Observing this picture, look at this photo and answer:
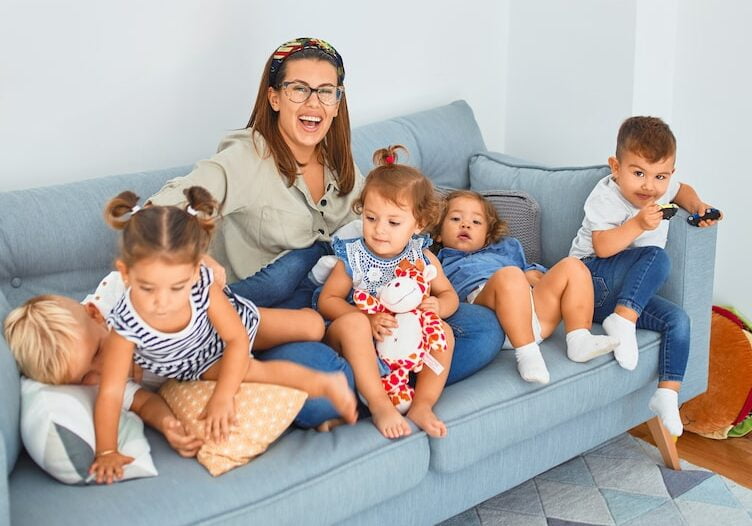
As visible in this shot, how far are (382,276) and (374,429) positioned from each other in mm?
443

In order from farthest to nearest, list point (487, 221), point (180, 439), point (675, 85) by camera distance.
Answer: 1. point (675, 85)
2. point (487, 221)
3. point (180, 439)

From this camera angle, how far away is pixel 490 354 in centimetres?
227

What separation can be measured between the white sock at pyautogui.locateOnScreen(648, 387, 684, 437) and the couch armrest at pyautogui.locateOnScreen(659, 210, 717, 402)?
0.62 ft

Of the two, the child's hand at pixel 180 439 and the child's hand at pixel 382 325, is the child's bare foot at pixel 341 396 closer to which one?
the child's hand at pixel 382 325

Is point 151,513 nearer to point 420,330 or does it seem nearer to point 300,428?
point 300,428

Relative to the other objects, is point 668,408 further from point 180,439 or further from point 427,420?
point 180,439

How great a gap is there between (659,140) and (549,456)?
0.90 metres

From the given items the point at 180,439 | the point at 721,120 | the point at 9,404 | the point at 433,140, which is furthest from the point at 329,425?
the point at 721,120

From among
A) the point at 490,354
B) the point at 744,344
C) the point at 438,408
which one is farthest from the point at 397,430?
the point at 744,344

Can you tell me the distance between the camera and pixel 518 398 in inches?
84.6

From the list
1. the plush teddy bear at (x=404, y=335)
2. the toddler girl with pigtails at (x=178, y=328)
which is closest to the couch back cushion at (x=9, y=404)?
the toddler girl with pigtails at (x=178, y=328)

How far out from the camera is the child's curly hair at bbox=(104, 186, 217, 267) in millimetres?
1686

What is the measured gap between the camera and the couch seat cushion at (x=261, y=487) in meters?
1.63

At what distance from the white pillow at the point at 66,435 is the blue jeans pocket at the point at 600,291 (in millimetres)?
1308
